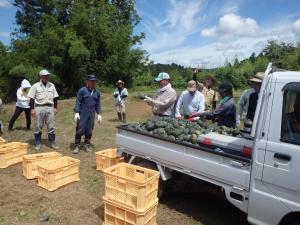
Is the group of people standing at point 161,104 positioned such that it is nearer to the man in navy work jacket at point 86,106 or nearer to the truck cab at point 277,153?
the man in navy work jacket at point 86,106

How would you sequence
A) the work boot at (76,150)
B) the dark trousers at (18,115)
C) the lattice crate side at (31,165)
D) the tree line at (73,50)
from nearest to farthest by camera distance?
the lattice crate side at (31,165), the work boot at (76,150), the dark trousers at (18,115), the tree line at (73,50)

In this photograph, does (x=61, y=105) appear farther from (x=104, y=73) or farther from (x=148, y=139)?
(x=148, y=139)

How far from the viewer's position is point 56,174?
5934 mm

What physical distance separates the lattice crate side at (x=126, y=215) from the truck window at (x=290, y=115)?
79.1 inches

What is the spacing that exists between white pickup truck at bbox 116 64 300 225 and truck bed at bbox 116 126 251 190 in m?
0.01

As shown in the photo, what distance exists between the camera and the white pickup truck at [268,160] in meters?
3.40

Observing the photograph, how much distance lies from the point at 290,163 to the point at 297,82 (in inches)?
34.0

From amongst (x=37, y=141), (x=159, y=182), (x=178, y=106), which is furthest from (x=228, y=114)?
(x=37, y=141)

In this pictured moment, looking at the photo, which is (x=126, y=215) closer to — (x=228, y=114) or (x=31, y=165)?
(x=228, y=114)

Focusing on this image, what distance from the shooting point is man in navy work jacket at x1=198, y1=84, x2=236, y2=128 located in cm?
585

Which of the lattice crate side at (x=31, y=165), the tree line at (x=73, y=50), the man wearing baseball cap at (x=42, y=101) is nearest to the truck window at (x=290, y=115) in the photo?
the lattice crate side at (x=31, y=165)

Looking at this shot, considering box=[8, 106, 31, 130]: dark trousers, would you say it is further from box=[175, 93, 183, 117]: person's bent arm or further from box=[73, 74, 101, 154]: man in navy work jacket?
box=[175, 93, 183, 117]: person's bent arm

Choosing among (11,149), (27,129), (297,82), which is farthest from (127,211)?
(27,129)

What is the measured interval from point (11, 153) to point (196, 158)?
4841 mm
